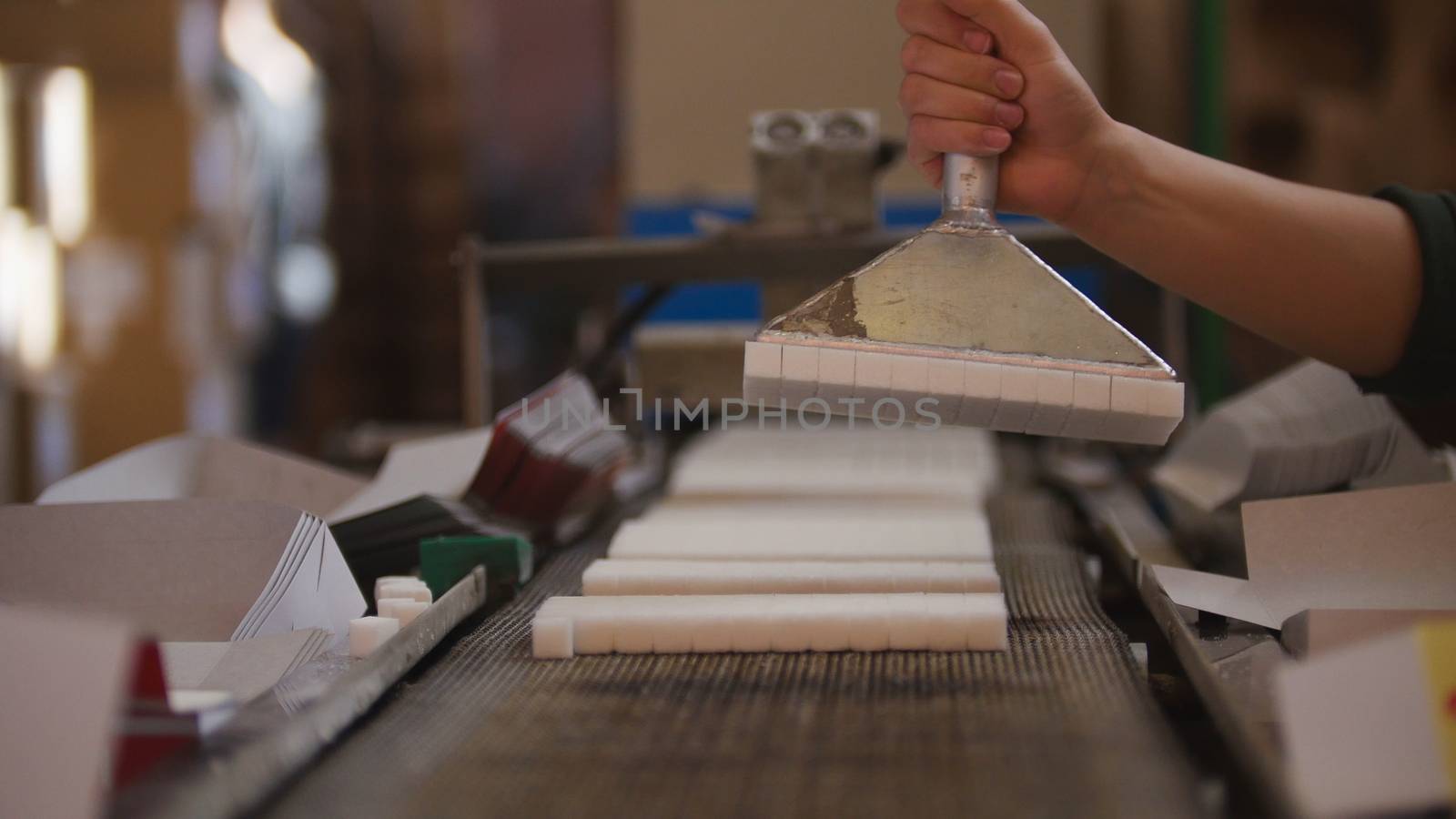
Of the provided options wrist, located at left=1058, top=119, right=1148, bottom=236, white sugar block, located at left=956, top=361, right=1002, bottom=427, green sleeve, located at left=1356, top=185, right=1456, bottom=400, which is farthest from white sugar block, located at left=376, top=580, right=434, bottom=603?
green sleeve, located at left=1356, top=185, right=1456, bottom=400

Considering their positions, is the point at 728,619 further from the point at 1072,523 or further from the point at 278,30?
the point at 278,30

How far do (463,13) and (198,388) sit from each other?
240 centimetres

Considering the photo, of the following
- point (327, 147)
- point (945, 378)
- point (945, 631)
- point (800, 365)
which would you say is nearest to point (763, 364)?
point (800, 365)

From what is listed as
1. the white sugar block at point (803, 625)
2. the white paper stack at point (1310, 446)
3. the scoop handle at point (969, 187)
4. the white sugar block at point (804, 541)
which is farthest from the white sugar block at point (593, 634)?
the white paper stack at point (1310, 446)

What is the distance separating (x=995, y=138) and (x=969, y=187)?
52 mm

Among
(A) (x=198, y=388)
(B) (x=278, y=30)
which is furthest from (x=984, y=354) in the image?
(B) (x=278, y=30)

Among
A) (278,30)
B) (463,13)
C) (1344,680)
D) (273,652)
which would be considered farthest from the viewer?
(463,13)

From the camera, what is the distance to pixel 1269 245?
41.0 inches

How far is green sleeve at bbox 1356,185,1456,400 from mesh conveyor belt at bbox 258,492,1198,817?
0.42 meters

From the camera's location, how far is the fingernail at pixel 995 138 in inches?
39.3

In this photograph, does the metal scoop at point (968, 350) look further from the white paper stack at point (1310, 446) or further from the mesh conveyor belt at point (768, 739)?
the white paper stack at point (1310, 446)

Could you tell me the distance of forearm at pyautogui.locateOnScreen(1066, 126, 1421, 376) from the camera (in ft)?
3.39

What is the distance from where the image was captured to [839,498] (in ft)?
Result: 4.71

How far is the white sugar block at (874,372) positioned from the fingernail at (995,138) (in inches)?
10.2
